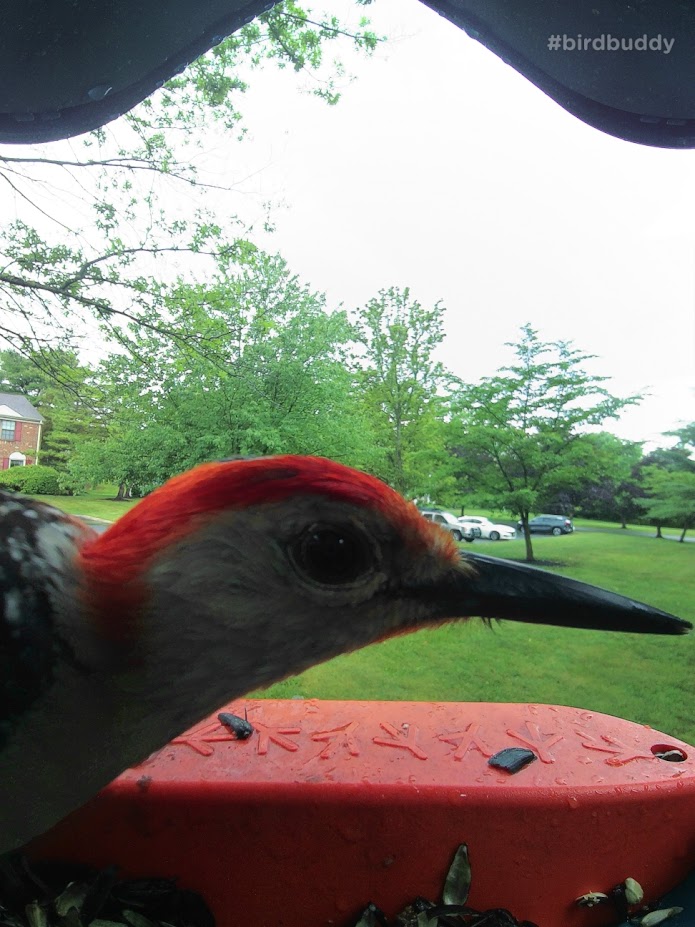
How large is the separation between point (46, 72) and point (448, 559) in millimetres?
912

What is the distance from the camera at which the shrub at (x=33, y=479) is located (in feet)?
3.74

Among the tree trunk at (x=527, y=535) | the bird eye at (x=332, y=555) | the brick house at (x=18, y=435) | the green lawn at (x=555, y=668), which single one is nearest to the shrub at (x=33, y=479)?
the brick house at (x=18, y=435)

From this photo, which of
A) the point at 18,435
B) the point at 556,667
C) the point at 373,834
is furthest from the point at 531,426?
the point at 18,435

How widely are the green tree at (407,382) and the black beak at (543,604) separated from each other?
0.64 m

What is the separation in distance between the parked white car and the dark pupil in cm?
68

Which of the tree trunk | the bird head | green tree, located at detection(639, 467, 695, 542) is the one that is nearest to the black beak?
the bird head

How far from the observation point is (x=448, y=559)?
0.52 meters

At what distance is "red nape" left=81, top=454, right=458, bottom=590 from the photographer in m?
0.44

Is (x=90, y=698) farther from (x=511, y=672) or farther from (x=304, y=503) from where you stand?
(x=511, y=672)

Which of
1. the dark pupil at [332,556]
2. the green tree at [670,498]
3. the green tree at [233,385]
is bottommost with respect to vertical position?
the dark pupil at [332,556]

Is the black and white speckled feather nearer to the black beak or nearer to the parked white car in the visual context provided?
the black beak

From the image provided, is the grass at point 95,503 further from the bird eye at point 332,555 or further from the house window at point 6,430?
the bird eye at point 332,555

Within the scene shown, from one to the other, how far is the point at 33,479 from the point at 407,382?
2.94 ft

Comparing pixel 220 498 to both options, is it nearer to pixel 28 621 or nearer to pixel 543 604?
pixel 28 621
